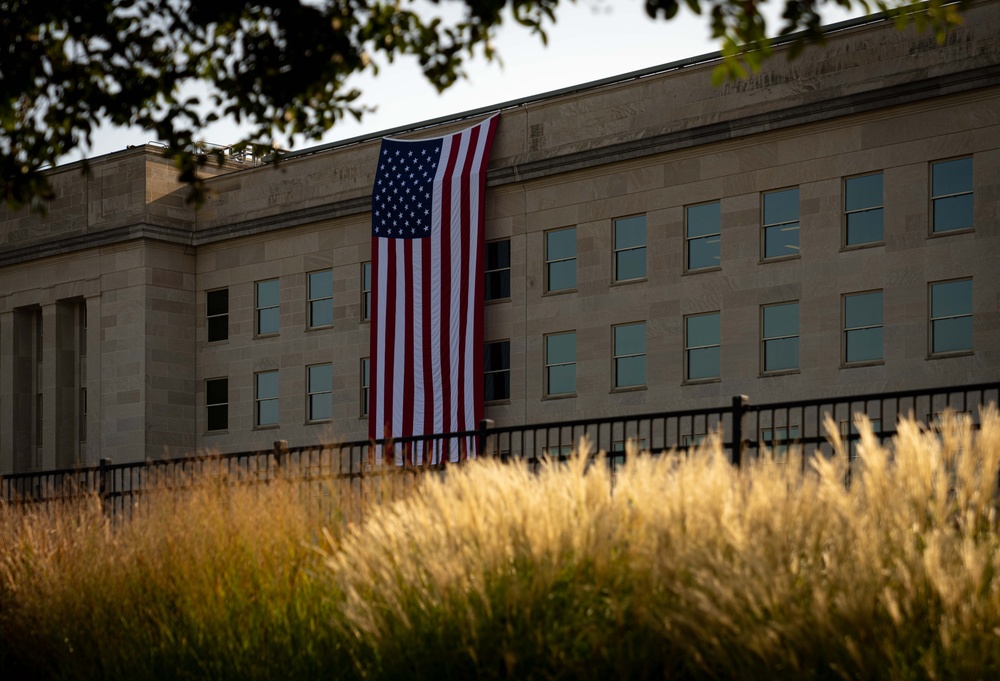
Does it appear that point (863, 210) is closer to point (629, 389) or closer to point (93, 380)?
point (629, 389)

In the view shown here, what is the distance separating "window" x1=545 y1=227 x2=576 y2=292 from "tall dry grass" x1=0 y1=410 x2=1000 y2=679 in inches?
1216

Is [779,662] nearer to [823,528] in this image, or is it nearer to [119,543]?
[823,528]

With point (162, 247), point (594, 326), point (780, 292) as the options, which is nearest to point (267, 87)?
point (780, 292)

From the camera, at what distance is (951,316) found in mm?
35750

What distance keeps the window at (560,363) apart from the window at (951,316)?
10.3m

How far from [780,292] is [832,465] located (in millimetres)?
30072

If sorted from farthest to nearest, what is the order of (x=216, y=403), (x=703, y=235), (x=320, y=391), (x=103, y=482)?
1. (x=216, y=403)
2. (x=320, y=391)
3. (x=703, y=235)
4. (x=103, y=482)

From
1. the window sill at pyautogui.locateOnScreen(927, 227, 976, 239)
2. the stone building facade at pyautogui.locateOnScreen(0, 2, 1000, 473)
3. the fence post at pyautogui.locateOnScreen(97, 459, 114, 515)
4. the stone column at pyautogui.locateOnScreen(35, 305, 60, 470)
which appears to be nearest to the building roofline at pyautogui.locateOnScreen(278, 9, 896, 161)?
the stone building facade at pyautogui.locateOnScreen(0, 2, 1000, 473)

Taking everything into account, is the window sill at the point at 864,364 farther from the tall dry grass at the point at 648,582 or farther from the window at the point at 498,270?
the tall dry grass at the point at 648,582

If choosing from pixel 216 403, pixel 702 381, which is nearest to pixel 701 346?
pixel 702 381

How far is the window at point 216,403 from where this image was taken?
51.5m

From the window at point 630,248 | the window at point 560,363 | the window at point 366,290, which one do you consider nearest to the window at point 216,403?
the window at point 366,290

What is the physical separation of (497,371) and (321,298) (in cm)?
753

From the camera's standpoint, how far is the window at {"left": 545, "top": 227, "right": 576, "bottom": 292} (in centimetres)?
4291
